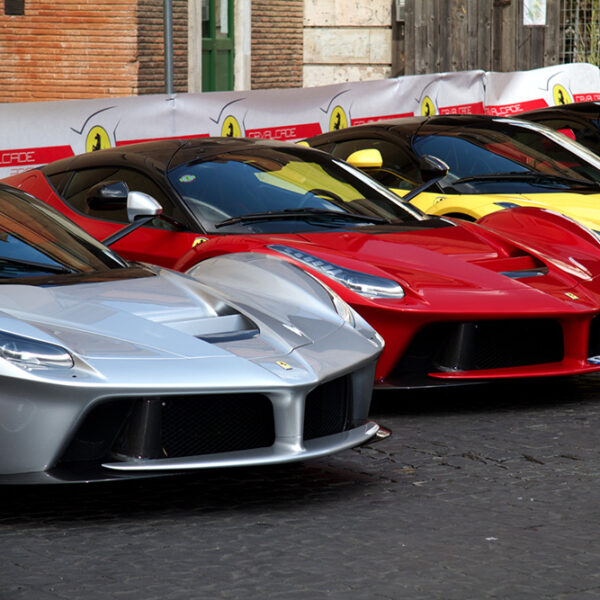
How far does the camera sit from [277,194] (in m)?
7.29

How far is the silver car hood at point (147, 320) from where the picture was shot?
4.56 meters

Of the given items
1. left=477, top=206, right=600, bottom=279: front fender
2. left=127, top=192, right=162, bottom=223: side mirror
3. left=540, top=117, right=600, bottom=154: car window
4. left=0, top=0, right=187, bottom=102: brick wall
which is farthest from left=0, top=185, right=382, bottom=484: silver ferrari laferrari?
left=0, top=0, right=187, bottom=102: brick wall

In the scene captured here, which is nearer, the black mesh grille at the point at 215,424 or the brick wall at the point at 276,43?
the black mesh grille at the point at 215,424

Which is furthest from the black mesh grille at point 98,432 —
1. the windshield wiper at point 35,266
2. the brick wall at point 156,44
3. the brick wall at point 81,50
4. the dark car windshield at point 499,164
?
the brick wall at point 156,44

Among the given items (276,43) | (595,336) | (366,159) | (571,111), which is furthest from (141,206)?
(276,43)

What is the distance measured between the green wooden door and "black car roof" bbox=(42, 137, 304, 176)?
1296 cm

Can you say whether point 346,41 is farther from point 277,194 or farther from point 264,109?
point 277,194

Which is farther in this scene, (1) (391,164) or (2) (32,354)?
(1) (391,164)

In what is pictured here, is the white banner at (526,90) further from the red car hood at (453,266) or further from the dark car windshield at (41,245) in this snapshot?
the dark car windshield at (41,245)

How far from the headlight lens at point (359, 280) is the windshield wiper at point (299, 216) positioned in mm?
671

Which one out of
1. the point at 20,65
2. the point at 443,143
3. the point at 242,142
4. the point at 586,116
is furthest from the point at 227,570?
the point at 20,65

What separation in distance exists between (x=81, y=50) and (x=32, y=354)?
14.9 m

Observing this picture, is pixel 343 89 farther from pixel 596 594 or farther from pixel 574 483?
pixel 596 594

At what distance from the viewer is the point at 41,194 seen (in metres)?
7.75
